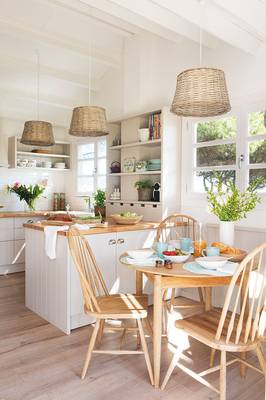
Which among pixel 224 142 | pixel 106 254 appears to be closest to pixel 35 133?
pixel 106 254

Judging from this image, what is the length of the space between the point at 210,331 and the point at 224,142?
2174 millimetres

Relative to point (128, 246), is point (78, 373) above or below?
below

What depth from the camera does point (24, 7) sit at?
360 cm

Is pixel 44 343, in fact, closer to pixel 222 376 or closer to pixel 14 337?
pixel 14 337

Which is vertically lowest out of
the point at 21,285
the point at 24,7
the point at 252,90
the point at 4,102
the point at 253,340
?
the point at 21,285

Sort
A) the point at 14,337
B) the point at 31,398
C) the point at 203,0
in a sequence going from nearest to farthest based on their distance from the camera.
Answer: the point at 31,398
the point at 203,0
the point at 14,337

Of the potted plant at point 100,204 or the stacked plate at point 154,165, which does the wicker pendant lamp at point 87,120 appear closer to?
the stacked plate at point 154,165

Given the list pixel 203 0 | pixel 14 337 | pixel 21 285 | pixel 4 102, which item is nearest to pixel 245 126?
pixel 203 0

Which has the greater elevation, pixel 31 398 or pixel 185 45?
pixel 185 45

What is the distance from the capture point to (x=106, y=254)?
123 inches

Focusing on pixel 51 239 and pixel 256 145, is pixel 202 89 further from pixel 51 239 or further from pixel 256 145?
pixel 51 239

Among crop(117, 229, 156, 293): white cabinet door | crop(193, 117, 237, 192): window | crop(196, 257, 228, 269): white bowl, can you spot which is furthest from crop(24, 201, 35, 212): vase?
crop(196, 257, 228, 269): white bowl

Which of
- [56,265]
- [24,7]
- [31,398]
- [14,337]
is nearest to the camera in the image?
[31,398]

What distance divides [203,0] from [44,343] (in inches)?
114
